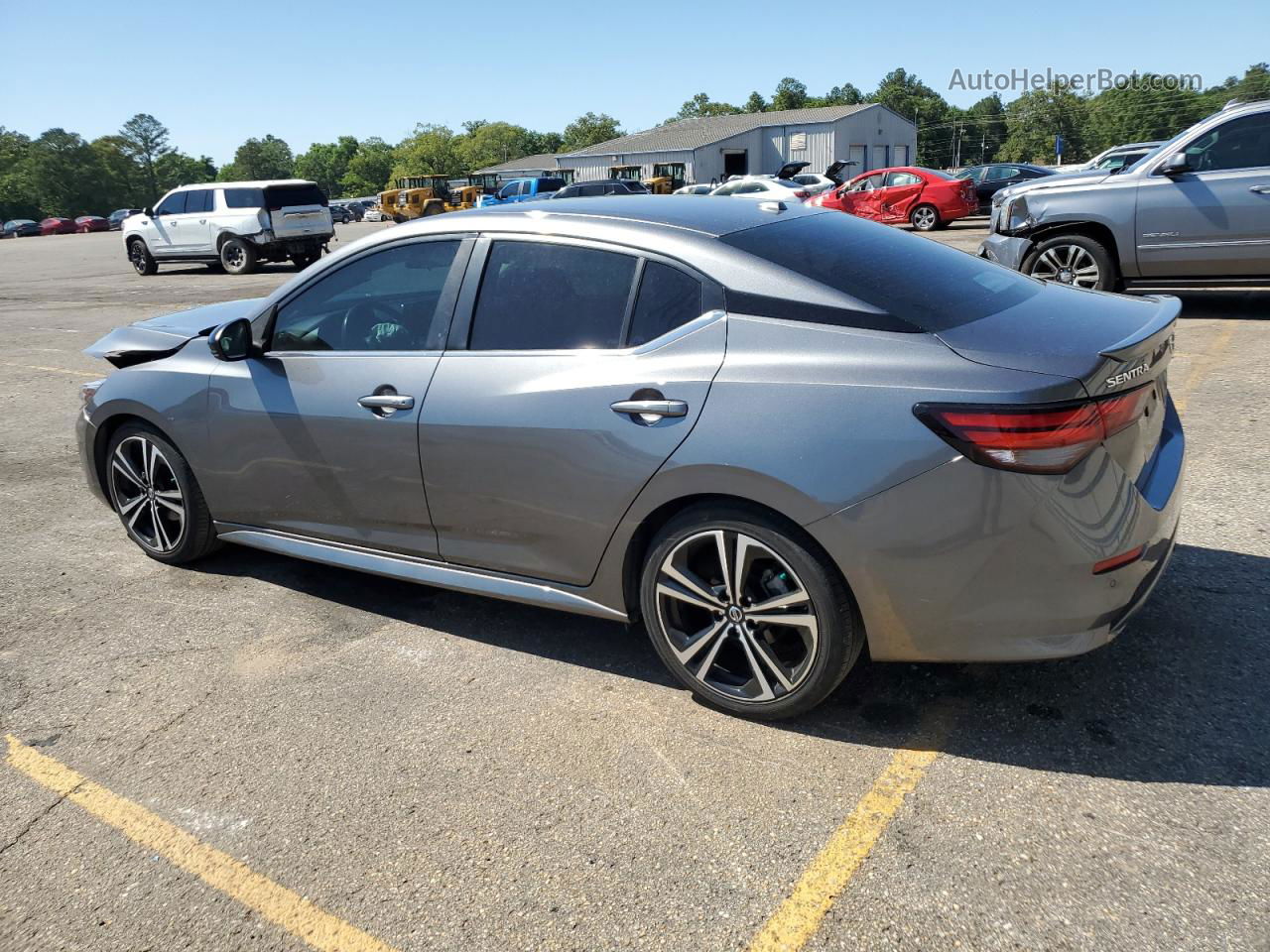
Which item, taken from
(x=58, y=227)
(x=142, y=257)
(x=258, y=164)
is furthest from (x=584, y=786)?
(x=258, y=164)

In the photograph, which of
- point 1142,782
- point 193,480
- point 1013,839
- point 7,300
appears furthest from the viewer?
point 7,300

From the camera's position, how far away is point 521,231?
3.48 metres

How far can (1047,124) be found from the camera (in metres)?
119

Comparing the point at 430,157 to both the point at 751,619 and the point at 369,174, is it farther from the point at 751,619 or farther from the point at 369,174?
the point at 751,619

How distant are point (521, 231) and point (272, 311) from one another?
129 cm

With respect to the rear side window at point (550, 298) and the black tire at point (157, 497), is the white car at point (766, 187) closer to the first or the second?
the black tire at point (157, 497)

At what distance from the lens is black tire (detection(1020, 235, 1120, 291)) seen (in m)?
9.04

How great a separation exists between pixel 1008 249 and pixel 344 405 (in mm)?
7094

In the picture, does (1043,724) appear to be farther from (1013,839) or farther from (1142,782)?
(1013,839)

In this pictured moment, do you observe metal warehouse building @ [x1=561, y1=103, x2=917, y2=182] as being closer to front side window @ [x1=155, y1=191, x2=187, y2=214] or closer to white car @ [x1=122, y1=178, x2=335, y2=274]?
white car @ [x1=122, y1=178, x2=335, y2=274]

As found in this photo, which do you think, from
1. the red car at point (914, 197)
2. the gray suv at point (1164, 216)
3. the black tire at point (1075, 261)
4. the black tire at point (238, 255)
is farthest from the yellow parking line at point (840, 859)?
the black tire at point (238, 255)

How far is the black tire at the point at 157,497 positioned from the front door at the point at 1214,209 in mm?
8306

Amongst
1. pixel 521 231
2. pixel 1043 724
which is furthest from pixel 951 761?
pixel 521 231

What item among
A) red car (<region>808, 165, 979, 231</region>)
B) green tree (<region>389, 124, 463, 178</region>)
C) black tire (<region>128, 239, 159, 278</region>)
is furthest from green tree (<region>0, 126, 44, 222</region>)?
red car (<region>808, 165, 979, 231</region>)
